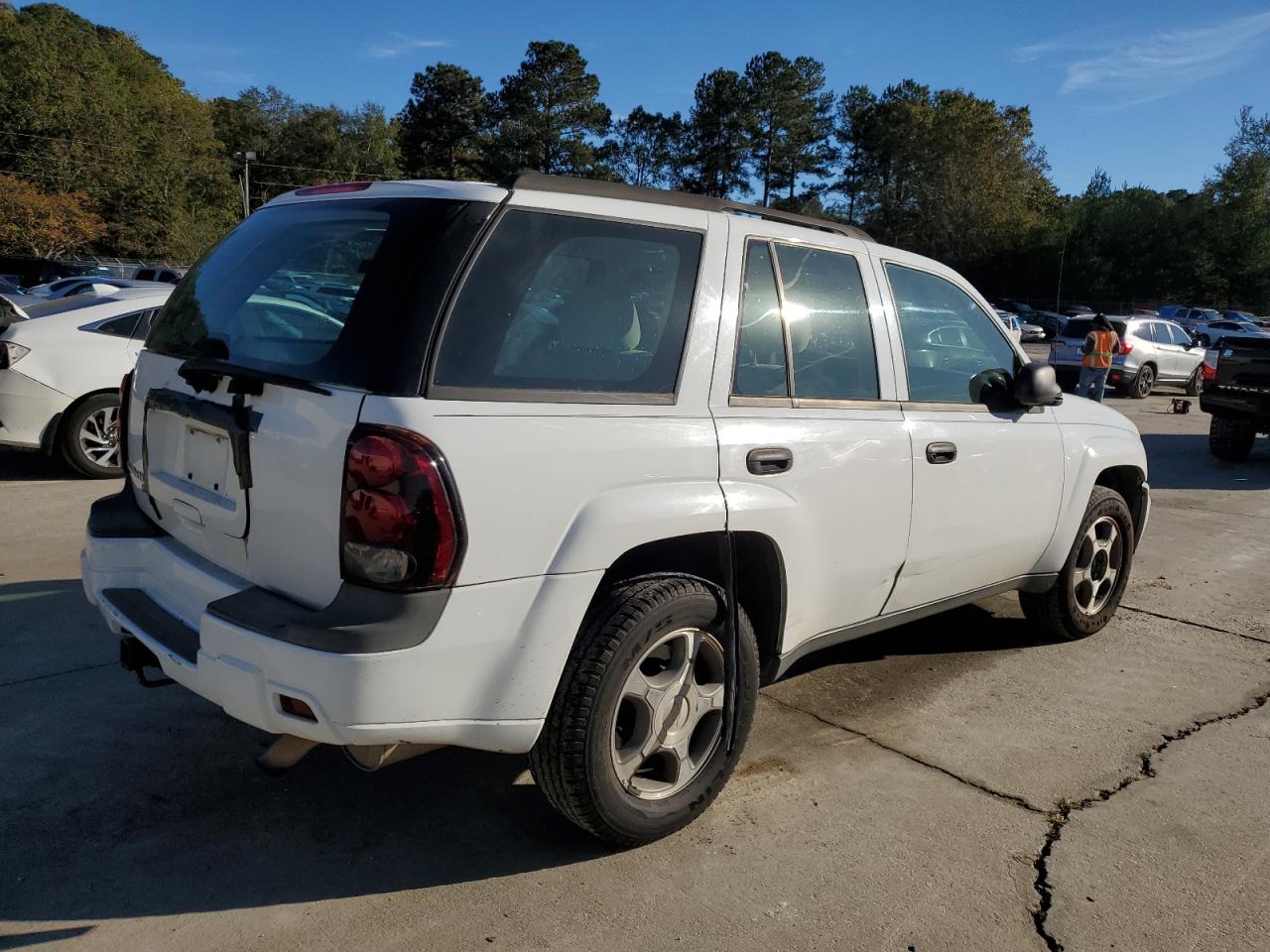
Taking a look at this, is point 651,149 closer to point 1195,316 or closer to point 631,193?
point 1195,316

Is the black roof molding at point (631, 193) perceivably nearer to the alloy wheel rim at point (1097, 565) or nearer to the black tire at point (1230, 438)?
the alloy wheel rim at point (1097, 565)

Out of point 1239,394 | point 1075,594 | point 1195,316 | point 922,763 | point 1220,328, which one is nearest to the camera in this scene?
point 922,763

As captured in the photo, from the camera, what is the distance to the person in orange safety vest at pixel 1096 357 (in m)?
15.5

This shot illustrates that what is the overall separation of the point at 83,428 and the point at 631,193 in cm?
629

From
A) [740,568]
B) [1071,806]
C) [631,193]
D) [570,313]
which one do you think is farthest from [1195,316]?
[570,313]

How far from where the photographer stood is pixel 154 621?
282 centimetres

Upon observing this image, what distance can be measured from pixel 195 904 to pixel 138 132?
61.8 m

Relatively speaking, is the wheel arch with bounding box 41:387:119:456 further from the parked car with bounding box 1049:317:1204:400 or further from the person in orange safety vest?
the parked car with bounding box 1049:317:1204:400

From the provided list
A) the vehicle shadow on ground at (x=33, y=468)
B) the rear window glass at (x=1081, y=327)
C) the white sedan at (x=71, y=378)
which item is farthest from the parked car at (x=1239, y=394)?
the vehicle shadow on ground at (x=33, y=468)

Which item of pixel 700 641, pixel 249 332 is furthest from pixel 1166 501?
pixel 249 332

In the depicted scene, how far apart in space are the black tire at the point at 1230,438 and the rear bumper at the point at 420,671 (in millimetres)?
11670

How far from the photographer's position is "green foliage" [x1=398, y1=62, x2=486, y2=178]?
67.8 meters

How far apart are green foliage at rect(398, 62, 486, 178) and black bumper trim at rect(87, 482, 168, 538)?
67729 mm

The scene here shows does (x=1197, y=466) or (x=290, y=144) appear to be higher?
(x=290, y=144)
